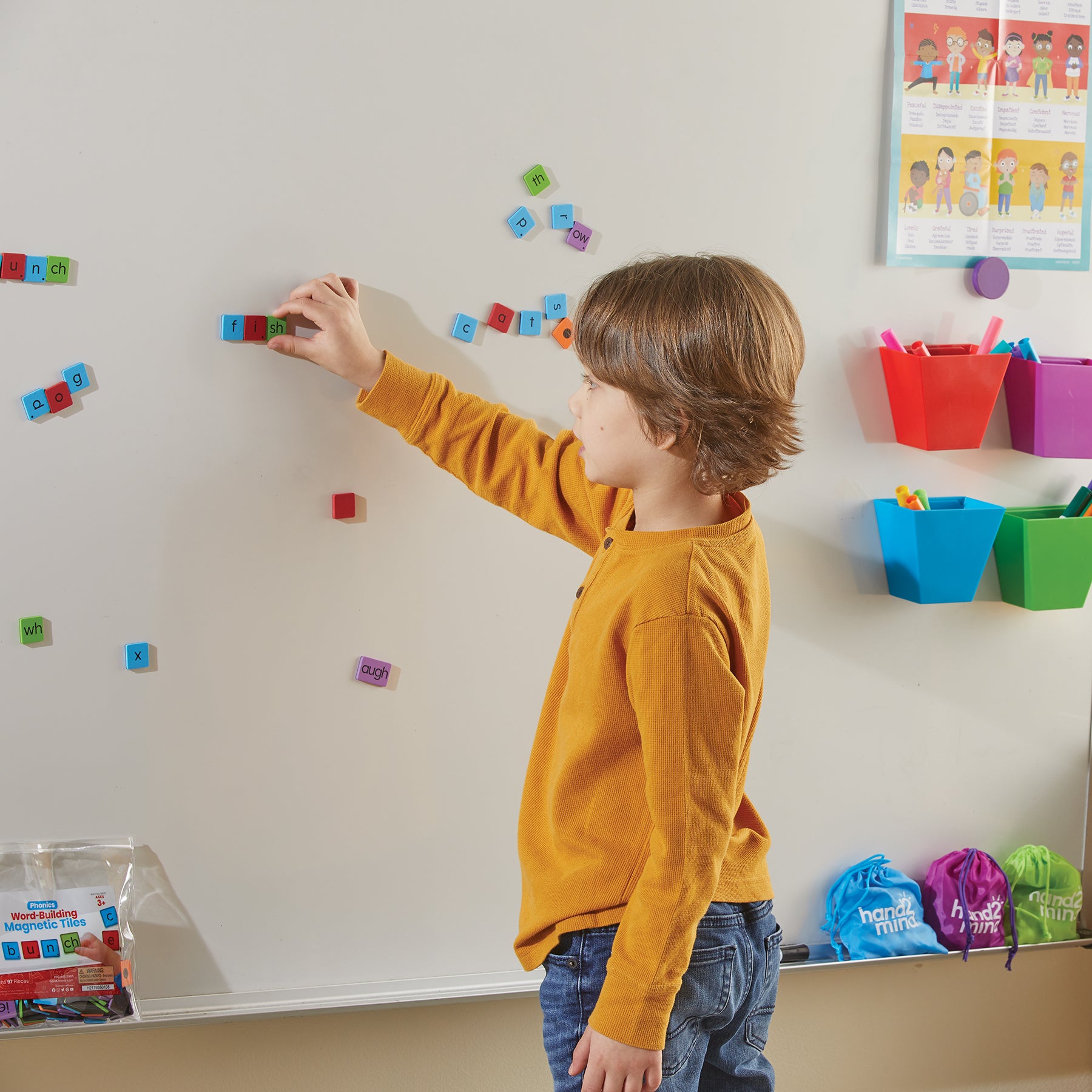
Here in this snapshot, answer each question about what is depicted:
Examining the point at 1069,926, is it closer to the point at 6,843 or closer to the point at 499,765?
the point at 499,765

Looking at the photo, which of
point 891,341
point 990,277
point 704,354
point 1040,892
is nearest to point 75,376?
point 704,354

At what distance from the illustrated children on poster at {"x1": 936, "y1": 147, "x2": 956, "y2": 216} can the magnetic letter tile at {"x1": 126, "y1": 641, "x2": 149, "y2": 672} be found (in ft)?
3.19

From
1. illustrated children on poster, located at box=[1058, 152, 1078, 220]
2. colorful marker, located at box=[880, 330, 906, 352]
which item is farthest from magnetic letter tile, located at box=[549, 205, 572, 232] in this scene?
illustrated children on poster, located at box=[1058, 152, 1078, 220]

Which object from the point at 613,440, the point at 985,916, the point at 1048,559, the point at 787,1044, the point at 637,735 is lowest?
the point at 787,1044

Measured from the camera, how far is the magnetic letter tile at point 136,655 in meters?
1.00

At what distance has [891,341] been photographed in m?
1.12

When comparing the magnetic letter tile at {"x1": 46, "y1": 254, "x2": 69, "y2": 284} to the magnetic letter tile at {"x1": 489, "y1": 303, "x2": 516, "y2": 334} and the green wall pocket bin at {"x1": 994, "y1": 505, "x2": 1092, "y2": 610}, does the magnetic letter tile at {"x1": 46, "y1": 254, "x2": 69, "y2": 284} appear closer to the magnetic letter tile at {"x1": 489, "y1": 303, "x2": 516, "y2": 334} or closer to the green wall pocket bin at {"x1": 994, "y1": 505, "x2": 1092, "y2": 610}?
the magnetic letter tile at {"x1": 489, "y1": 303, "x2": 516, "y2": 334}

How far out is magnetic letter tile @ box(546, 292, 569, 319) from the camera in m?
1.04

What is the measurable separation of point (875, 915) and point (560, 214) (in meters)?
0.87

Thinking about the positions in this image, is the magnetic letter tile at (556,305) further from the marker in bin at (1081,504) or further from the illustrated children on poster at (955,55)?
the marker in bin at (1081,504)

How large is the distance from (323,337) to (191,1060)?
31.2 inches

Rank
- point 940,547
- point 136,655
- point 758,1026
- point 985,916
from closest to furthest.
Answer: point 758,1026
point 136,655
point 940,547
point 985,916

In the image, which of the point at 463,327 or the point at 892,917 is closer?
the point at 463,327

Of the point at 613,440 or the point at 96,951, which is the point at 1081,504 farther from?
the point at 96,951
